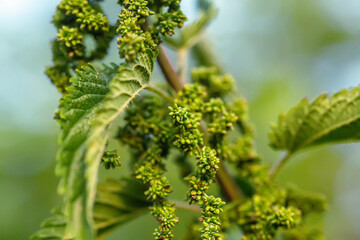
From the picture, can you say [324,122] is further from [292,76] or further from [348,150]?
[348,150]

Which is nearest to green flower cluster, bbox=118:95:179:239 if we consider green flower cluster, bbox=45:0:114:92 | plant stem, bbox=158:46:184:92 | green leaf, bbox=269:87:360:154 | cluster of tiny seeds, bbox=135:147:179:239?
cluster of tiny seeds, bbox=135:147:179:239

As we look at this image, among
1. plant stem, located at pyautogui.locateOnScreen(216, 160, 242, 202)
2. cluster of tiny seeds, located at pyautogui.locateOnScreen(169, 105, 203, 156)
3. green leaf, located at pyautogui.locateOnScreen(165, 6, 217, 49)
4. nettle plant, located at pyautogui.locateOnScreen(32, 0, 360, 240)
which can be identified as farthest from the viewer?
green leaf, located at pyautogui.locateOnScreen(165, 6, 217, 49)

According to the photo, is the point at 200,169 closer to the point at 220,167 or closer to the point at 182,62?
the point at 220,167

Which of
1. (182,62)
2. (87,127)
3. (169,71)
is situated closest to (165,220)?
(87,127)

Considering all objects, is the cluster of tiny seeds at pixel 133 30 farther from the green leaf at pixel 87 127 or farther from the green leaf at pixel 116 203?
the green leaf at pixel 116 203

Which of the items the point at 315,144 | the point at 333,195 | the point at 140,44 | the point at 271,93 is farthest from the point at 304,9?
the point at 140,44

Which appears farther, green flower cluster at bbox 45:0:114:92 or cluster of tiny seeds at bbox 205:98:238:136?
cluster of tiny seeds at bbox 205:98:238:136

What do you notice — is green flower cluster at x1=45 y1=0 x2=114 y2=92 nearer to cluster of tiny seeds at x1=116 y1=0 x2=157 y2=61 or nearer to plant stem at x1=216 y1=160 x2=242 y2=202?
cluster of tiny seeds at x1=116 y1=0 x2=157 y2=61
